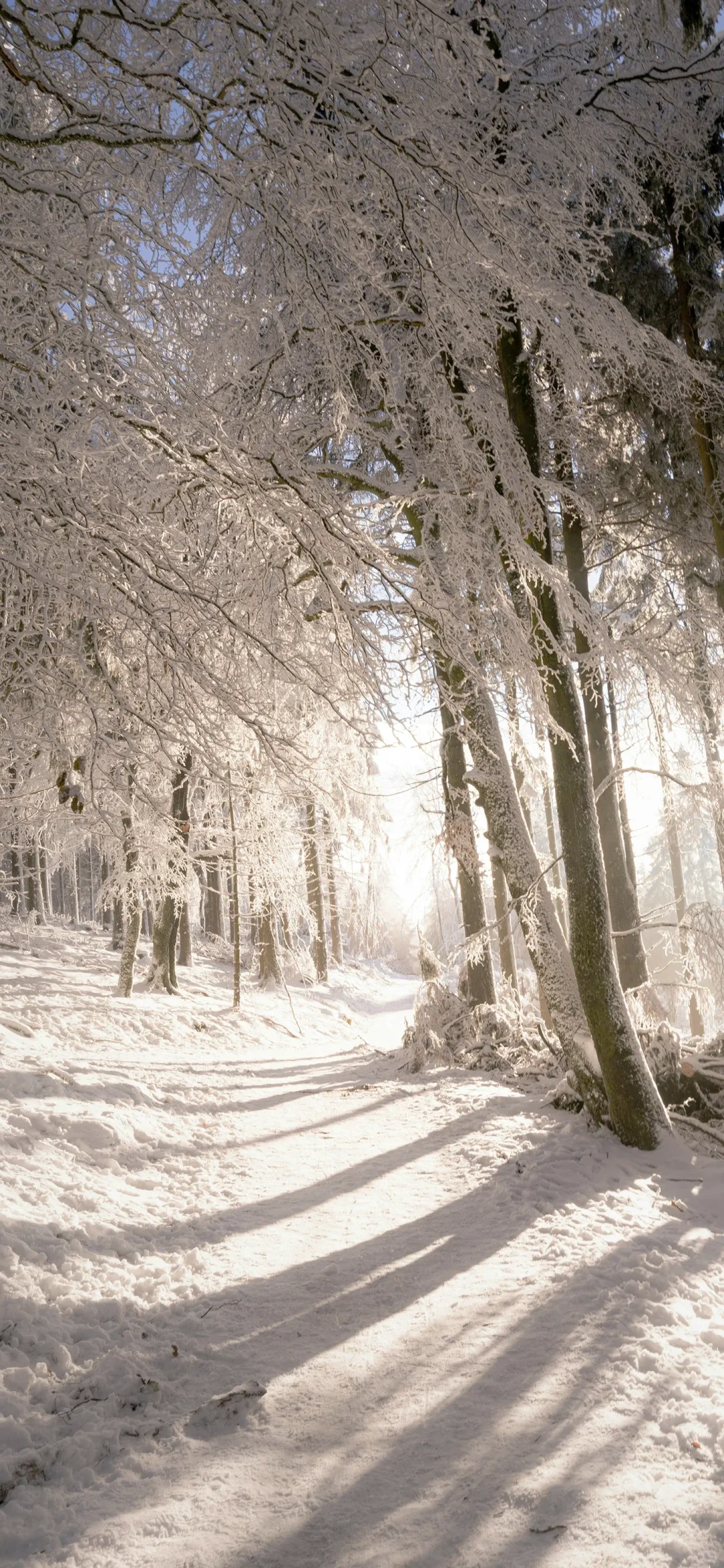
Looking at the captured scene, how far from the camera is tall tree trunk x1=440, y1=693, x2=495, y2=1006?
8.86m

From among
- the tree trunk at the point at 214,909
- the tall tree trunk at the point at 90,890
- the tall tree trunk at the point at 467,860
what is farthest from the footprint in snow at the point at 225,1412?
the tall tree trunk at the point at 90,890

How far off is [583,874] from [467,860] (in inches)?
111

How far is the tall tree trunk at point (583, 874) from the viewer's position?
5.93 m

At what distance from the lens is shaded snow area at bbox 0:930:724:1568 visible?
236cm

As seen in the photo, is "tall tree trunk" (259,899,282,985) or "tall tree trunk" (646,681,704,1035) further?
"tall tree trunk" (259,899,282,985)

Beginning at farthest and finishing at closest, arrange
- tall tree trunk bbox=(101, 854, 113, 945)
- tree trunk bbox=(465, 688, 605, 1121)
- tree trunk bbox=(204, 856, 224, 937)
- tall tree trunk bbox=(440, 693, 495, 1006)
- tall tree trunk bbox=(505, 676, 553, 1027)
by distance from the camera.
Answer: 1. tree trunk bbox=(204, 856, 224, 937)
2. tall tree trunk bbox=(101, 854, 113, 945)
3. tall tree trunk bbox=(440, 693, 495, 1006)
4. tree trunk bbox=(465, 688, 605, 1121)
5. tall tree trunk bbox=(505, 676, 553, 1027)

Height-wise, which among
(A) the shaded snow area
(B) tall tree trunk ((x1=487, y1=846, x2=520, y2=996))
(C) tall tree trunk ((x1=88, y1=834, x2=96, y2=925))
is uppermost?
(C) tall tree trunk ((x1=88, y1=834, x2=96, y2=925))

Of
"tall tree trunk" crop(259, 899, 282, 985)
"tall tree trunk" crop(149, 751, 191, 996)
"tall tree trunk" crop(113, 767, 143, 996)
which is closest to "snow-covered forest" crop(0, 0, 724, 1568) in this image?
"tall tree trunk" crop(113, 767, 143, 996)

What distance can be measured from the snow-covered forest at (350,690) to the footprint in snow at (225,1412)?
0.7 inches

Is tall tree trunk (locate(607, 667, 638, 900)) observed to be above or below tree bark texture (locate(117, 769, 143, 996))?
above

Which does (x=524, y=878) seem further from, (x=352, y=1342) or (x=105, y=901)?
(x=105, y=901)

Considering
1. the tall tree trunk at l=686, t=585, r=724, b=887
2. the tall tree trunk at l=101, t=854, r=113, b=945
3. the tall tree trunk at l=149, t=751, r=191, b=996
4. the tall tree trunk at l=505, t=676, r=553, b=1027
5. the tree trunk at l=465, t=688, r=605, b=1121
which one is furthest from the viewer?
the tall tree trunk at l=149, t=751, r=191, b=996

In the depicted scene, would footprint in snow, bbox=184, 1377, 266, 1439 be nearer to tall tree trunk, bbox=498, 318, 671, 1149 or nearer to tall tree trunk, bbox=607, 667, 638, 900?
tall tree trunk, bbox=498, 318, 671, 1149

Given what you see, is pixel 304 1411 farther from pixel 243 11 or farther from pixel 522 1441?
pixel 243 11
